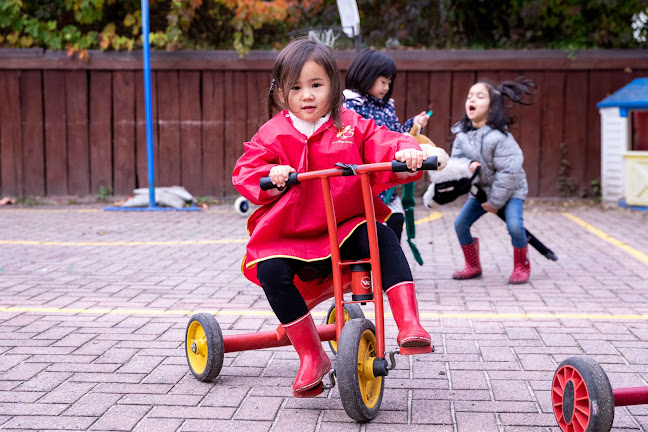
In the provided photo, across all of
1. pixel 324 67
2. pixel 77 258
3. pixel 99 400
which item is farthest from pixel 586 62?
pixel 99 400

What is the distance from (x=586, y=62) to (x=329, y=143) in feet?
27.1

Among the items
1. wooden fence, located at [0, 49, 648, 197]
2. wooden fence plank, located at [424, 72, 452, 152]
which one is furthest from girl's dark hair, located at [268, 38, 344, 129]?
wooden fence plank, located at [424, 72, 452, 152]

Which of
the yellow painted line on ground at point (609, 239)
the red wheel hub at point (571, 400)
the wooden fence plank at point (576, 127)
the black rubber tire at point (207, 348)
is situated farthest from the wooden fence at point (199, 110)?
the red wheel hub at point (571, 400)

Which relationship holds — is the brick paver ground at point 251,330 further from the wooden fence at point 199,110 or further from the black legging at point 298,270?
the wooden fence at point 199,110

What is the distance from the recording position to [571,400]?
2.49 m

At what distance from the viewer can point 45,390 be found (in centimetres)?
312

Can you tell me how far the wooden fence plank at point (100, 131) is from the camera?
1072 centimetres

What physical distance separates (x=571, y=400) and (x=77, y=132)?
31.5 feet

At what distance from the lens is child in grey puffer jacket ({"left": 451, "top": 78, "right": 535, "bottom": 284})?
5344mm

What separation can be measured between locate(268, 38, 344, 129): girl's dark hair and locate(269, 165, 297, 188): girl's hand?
35 centimetres

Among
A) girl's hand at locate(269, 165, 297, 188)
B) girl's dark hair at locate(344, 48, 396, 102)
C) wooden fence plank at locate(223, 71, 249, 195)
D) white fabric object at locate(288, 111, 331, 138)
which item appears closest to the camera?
girl's hand at locate(269, 165, 297, 188)

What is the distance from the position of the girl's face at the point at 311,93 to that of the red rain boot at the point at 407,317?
778mm

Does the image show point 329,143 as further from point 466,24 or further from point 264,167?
point 466,24

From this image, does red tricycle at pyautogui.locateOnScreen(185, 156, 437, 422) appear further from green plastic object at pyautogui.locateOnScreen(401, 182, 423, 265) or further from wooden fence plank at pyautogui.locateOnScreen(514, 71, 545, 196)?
wooden fence plank at pyautogui.locateOnScreen(514, 71, 545, 196)
